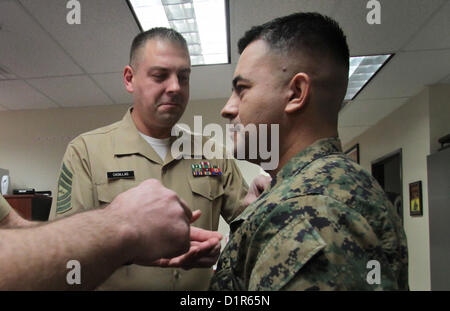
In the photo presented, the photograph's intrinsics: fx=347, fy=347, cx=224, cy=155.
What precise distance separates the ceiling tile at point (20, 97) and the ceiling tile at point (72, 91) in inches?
4.7

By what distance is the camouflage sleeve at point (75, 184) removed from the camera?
1263 mm

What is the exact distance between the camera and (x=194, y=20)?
2729mm

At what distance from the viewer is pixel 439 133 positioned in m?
3.75

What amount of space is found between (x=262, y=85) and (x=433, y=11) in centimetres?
215

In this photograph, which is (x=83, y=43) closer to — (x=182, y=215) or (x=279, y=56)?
(x=279, y=56)

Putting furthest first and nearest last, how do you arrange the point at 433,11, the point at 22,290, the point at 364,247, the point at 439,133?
the point at 439,133 → the point at 433,11 → the point at 364,247 → the point at 22,290

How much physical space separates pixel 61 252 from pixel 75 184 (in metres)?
0.80

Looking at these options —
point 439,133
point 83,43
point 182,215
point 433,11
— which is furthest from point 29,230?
point 439,133

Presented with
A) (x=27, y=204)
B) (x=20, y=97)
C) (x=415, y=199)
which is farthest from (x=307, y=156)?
(x=20, y=97)

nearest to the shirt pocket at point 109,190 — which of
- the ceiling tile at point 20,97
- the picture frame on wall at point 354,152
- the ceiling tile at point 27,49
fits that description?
the ceiling tile at point 27,49

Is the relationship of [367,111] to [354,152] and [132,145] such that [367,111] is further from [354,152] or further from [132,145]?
[132,145]

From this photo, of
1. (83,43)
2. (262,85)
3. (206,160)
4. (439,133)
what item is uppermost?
(83,43)

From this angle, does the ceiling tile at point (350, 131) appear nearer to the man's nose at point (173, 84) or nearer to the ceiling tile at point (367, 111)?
the ceiling tile at point (367, 111)

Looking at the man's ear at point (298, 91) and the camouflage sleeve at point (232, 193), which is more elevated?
the man's ear at point (298, 91)
